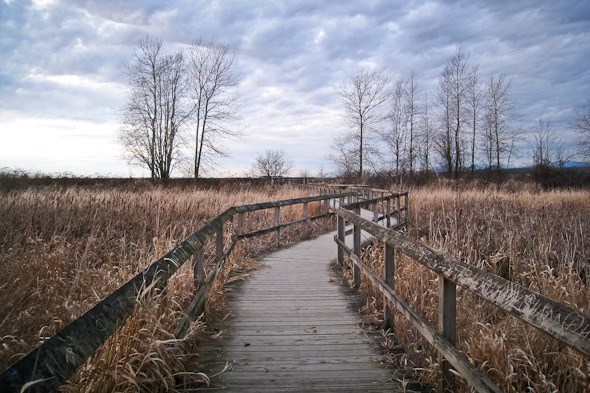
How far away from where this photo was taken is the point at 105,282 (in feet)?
17.0

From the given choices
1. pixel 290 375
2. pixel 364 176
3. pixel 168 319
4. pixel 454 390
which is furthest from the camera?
pixel 364 176

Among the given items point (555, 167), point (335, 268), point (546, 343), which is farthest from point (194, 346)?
point (555, 167)

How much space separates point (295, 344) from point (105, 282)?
2856 millimetres

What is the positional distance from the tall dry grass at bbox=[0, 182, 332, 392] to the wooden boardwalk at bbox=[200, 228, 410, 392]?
328 mm

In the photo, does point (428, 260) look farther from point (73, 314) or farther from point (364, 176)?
point (364, 176)

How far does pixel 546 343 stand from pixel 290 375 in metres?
2.39

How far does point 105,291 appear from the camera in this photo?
4.70 m

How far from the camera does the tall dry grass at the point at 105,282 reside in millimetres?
2713

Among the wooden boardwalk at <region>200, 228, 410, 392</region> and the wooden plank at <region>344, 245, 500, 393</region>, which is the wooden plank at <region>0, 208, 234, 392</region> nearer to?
the wooden boardwalk at <region>200, 228, 410, 392</region>

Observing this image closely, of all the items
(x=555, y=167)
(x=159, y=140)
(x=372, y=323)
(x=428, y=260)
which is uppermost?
(x=159, y=140)

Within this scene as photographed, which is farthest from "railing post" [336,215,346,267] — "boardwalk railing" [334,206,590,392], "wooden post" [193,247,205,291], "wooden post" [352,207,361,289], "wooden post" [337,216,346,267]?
"wooden post" [193,247,205,291]

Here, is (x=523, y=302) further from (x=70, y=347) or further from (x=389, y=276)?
(x=389, y=276)

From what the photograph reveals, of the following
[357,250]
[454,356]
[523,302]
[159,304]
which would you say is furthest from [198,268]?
[523,302]

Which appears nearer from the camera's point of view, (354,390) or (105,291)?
(354,390)
